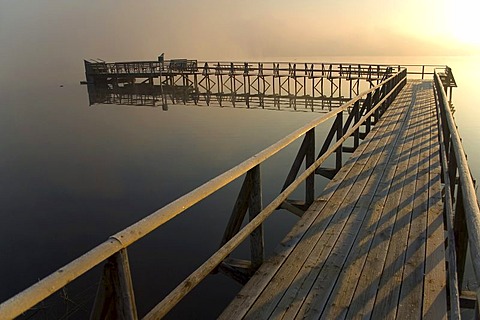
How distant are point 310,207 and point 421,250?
1493 mm

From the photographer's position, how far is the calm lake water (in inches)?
384

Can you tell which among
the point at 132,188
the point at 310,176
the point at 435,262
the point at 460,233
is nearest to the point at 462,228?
the point at 460,233

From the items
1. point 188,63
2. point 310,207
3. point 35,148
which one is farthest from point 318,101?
point 310,207

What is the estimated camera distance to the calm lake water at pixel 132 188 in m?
9.77

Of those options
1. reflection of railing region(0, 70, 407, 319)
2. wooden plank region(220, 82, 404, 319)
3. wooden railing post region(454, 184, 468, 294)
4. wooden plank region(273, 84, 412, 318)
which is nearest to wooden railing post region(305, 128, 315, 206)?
wooden plank region(220, 82, 404, 319)

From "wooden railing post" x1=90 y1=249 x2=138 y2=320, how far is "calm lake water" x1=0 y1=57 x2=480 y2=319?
708cm

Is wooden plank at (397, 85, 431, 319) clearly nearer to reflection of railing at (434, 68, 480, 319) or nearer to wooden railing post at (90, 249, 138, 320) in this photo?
reflection of railing at (434, 68, 480, 319)

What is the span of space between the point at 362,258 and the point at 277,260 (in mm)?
727

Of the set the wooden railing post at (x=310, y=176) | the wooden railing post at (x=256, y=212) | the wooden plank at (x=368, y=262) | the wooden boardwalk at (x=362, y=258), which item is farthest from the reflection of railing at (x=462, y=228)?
the wooden railing post at (x=310, y=176)

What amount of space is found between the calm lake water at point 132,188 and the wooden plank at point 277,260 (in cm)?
450

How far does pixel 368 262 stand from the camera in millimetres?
3465

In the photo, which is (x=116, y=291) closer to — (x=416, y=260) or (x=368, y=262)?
(x=368, y=262)

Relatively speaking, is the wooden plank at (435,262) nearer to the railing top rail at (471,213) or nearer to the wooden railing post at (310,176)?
the railing top rail at (471,213)

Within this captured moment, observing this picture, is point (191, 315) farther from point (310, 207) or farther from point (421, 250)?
point (421, 250)
